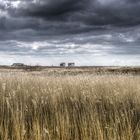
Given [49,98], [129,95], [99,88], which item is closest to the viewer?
[49,98]

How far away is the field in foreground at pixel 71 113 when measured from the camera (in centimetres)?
487

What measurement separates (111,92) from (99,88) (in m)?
0.72

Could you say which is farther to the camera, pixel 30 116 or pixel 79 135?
pixel 30 116

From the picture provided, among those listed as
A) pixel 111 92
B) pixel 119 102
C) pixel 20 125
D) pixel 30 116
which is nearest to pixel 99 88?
pixel 111 92

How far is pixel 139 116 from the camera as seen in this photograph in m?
6.60

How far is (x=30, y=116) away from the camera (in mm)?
6230

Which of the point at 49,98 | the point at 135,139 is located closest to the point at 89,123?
the point at 135,139

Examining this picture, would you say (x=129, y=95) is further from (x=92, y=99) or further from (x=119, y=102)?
(x=92, y=99)

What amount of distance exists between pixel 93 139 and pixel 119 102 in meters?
2.58

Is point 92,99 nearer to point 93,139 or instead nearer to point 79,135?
point 79,135

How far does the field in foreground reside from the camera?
16.0 ft

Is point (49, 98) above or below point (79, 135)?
above

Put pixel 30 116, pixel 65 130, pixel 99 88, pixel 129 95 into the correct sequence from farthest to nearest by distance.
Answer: pixel 99 88 < pixel 129 95 < pixel 30 116 < pixel 65 130

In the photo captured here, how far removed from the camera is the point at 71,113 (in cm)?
639
